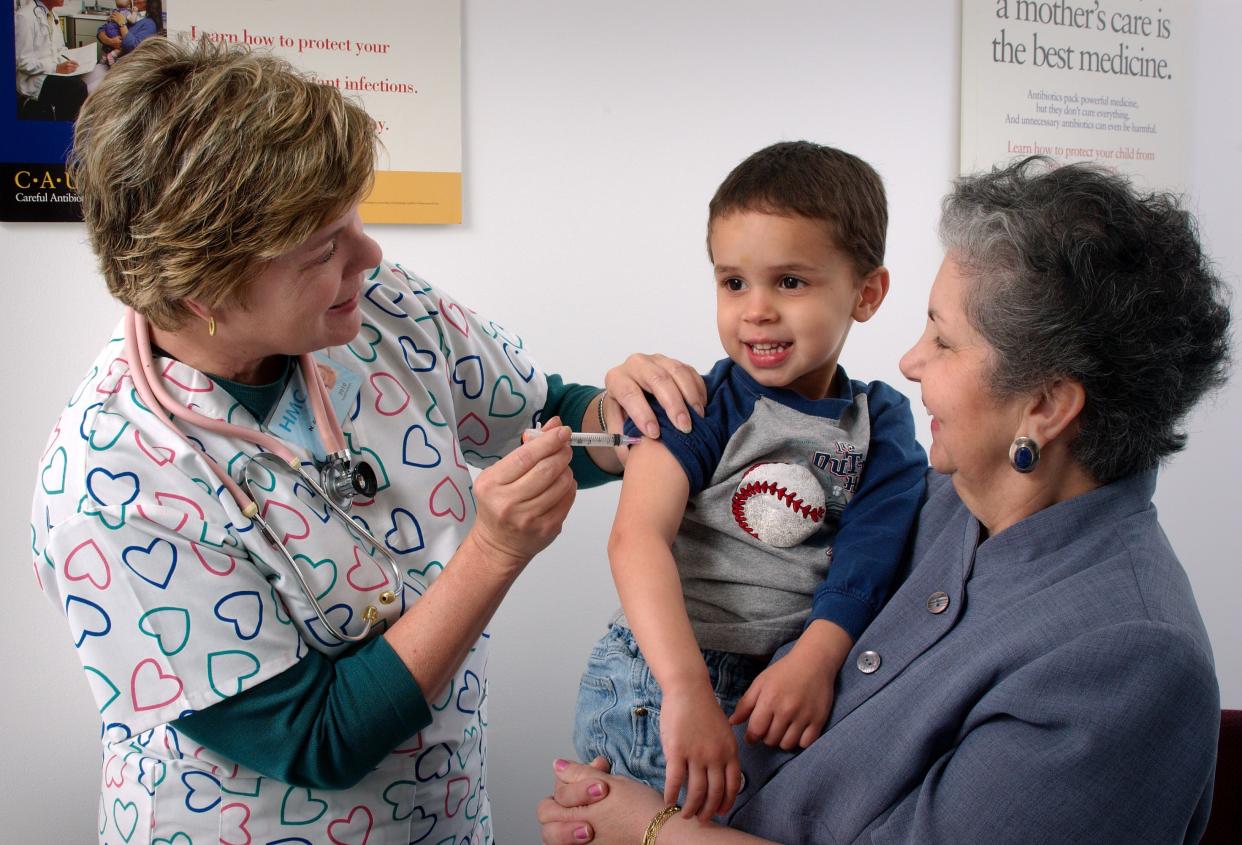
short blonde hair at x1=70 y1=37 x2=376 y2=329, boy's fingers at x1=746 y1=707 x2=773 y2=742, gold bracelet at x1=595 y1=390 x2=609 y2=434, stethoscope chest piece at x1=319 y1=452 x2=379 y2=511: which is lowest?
boy's fingers at x1=746 y1=707 x2=773 y2=742

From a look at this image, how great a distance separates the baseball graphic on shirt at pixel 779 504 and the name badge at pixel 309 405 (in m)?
0.56

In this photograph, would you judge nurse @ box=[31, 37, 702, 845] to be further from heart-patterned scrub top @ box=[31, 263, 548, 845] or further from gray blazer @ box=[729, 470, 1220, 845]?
gray blazer @ box=[729, 470, 1220, 845]

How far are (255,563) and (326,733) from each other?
22cm

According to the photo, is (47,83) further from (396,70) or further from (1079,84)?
(1079,84)

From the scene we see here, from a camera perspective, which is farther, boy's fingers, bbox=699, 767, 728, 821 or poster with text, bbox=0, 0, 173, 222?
poster with text, bbox=0, 0, 173, 222

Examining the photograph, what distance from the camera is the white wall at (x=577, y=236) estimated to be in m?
2.11

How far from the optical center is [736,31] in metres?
2.55

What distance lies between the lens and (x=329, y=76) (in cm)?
224

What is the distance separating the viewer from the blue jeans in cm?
141

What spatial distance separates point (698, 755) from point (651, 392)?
1.79 ft

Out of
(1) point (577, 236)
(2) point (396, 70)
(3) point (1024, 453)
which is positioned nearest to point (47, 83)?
(2) point (396, 70)

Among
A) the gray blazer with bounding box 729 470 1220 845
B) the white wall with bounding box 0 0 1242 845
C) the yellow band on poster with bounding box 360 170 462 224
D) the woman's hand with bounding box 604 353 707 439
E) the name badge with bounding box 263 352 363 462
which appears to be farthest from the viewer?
the yellow band on poster with bounding box 360 170 462 224

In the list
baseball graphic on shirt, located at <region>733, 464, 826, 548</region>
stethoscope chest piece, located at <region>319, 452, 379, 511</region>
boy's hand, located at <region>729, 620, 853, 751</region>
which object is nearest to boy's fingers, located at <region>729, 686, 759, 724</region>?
boy's hand, located at <region>729, 620, 853, 751</region>

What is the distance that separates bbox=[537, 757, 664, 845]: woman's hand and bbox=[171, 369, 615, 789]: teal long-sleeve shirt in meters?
0.25
